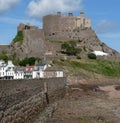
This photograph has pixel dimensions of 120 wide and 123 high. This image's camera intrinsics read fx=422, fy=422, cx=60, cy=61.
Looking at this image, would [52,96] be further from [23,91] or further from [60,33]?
[60,33]

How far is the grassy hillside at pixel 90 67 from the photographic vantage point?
80.6m

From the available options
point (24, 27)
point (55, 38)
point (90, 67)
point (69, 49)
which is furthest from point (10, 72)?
point (55, 38)

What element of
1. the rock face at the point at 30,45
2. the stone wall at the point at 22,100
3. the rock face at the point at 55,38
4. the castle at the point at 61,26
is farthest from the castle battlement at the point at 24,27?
the stone wall at the point at 22,100

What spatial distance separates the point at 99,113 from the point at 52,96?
5.36 meters

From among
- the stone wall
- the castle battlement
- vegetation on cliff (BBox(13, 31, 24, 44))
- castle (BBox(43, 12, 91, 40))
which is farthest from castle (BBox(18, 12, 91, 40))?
the stone wall

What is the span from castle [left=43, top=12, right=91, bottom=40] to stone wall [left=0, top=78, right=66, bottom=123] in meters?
61.6

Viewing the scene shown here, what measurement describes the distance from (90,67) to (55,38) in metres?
14.3

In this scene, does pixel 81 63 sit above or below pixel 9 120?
above

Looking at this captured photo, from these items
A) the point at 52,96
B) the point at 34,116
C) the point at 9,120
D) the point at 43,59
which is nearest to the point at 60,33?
the point at 43,59

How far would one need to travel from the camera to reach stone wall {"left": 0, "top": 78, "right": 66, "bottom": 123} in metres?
20.9

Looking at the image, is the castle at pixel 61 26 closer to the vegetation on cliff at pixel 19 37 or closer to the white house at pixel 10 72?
the vegetation on cliff at pixel 19 37

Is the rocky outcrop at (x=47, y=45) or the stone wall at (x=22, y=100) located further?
the rocky outcrop at (x=47, y=45)

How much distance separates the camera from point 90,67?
87.8 m

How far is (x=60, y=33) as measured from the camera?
9888 cm
